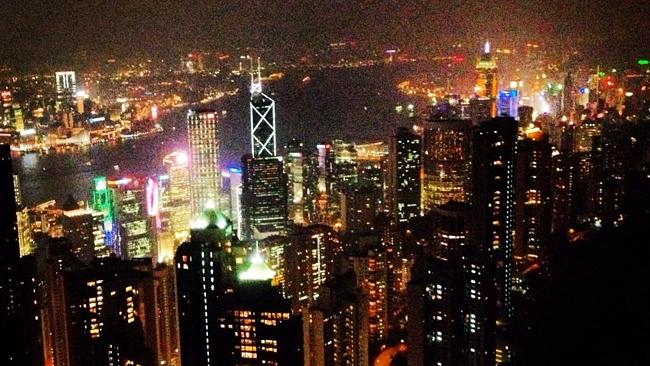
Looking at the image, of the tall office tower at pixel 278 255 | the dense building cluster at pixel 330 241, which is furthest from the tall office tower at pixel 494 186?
the tall office tower at pixel 278 255

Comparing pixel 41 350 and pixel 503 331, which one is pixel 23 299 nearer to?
pixel 41 350

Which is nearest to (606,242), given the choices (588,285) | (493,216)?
(588,285)

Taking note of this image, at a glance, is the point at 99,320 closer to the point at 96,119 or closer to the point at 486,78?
the point at 96,119

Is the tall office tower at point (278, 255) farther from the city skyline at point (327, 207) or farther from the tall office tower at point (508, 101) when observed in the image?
the tall office tower at point (508, 101)

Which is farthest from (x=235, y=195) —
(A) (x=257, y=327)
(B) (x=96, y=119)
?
(A) (x=257, y=327)

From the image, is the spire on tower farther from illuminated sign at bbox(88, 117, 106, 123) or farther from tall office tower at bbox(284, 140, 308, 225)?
illuminated sign at bbox(88, 117, 106, 123)

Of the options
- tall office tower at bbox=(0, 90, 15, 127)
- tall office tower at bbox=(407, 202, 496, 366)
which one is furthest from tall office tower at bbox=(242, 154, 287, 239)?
tall office tower at bbox=(407, 202, 496, 366)
